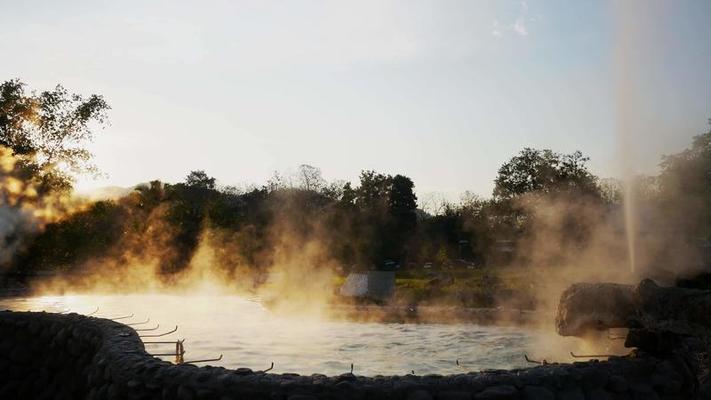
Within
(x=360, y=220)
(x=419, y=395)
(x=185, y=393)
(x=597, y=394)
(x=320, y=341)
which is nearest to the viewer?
(x=419, y=395)

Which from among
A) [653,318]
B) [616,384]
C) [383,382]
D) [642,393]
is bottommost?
[642,393]

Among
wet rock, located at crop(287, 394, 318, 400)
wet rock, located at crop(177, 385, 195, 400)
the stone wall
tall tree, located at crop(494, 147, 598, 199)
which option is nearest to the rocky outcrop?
the stone wall

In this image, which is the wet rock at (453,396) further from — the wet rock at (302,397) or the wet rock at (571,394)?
the wet rock at (302,397)

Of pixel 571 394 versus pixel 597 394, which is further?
pixel 597 394

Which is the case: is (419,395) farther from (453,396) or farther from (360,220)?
(360,220)

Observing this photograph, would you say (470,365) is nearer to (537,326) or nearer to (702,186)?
(537,326)

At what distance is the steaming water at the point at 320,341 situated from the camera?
10852 millimetres

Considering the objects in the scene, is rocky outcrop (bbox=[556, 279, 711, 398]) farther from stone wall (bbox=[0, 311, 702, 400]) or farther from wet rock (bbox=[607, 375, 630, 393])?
wet rock (bbox=[607, 375, 630, 393])

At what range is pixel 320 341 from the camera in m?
13.4

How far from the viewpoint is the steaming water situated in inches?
427

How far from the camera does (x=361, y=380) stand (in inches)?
206

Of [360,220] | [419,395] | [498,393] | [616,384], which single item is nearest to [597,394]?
[616,384]

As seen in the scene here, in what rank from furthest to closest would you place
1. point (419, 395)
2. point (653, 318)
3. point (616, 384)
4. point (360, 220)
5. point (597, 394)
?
point (360, 220), point (653, 318), point (616, 384), point (597, 394), point (419, 395)

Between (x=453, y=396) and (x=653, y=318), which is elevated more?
(x=653, y=318)
